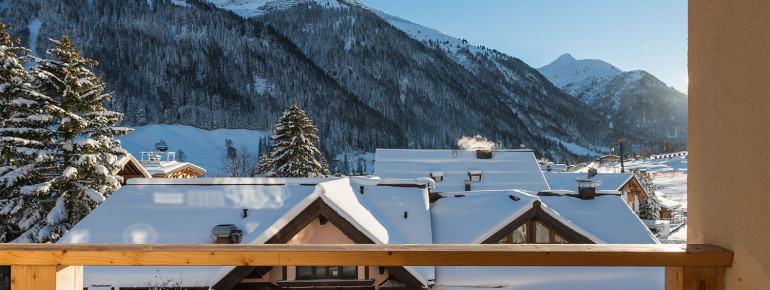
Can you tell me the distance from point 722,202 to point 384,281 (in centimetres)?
677

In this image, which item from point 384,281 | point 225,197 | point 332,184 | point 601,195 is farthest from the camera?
point 601,195

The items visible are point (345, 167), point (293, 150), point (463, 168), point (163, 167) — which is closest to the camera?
point (293, 150)

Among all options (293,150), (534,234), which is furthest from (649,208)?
(293,150)

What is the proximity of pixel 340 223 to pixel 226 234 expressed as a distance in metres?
2.40

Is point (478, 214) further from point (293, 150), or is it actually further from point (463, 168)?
point (293, 150)

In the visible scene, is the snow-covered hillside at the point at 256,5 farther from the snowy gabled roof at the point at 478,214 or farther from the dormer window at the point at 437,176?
the snowy gabled roof at the point at 478,214

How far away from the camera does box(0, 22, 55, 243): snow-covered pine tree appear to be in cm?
1148

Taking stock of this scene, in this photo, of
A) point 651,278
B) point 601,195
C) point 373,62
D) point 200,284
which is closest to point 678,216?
point 601,195

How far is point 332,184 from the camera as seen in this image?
8.17 m

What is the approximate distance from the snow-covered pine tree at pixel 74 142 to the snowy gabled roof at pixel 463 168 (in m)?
14.3

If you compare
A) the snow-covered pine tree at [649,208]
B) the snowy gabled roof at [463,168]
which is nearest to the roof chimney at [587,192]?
the snowy gabled roof at [463,168]

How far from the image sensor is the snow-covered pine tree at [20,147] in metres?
11.5

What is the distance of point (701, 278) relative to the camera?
1.38 metres

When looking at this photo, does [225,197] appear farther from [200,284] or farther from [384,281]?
[384,281]
